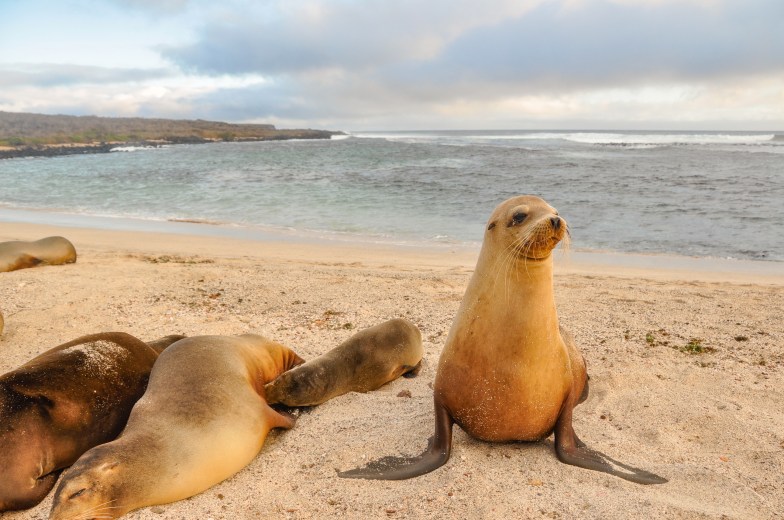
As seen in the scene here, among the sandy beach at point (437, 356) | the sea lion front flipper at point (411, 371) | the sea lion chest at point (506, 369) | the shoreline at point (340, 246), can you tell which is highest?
the sea lion chest at point (506, 369)

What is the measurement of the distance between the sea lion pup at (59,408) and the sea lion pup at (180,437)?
237 mm

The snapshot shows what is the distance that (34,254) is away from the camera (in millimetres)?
8648

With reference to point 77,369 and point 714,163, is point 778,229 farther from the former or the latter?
point 714,163

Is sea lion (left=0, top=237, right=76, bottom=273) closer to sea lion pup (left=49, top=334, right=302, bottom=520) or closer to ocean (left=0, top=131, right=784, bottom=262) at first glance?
ocean (left=0, top=131, right=784, bottom=262)

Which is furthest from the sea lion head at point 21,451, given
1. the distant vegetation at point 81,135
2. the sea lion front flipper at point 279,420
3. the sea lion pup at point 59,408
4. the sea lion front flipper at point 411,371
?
the distant vegetation at point 81,135

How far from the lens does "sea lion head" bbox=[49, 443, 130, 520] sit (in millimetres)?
2699

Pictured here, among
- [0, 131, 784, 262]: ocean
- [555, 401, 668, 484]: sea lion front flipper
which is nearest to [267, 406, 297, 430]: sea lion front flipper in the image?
[555, 401, 668, 484]: sea lion front flipper

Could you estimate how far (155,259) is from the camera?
31.5 feet

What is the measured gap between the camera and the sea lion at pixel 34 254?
330 inches

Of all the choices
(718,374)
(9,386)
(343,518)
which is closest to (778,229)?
(718,374)

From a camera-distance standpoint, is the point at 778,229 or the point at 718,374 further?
the point at 778,229

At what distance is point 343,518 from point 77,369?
185cm

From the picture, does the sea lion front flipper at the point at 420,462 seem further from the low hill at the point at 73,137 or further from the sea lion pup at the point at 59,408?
the low hill at the point at 73,137

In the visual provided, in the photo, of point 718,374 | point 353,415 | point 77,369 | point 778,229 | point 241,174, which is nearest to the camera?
point 77,369
